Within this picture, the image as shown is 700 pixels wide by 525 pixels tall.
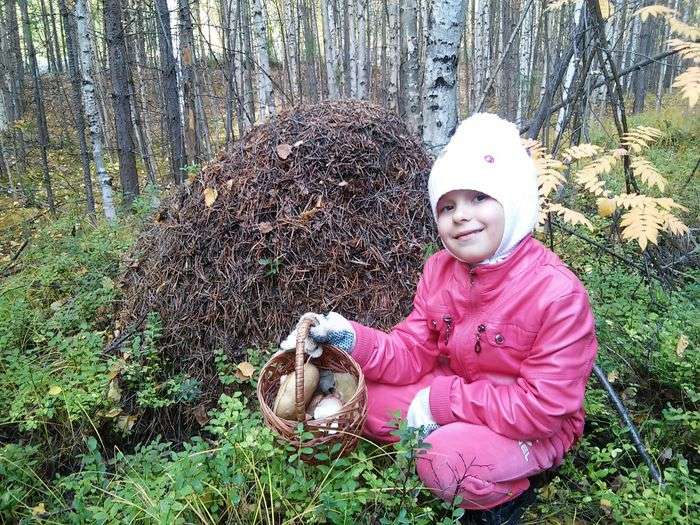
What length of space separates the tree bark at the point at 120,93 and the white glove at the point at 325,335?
585 cm

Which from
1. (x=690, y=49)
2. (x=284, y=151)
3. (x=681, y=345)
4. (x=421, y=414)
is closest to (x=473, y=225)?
(x=421, y=414)

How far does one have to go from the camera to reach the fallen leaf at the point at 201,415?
10.1 ft

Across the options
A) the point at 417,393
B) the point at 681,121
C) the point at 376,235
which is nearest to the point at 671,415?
the point at 417,393

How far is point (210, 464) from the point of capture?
1984mm

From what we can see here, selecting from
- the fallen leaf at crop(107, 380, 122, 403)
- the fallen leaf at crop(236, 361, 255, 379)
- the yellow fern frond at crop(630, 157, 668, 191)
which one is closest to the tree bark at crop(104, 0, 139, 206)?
the fallen leaf at crop(107, 380, 122, 403)

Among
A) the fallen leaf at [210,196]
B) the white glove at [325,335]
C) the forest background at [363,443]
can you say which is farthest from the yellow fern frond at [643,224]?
the fallen leaf at [210,196]

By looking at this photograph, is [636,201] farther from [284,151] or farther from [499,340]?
[284,151]

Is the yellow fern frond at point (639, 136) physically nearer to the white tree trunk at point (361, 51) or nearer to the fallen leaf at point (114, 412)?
the fallen leaf at point (114, 412)

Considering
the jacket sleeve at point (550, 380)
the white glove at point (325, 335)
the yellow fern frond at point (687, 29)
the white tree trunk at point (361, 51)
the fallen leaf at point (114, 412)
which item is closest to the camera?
the jacket sleeve at point (550, 380)

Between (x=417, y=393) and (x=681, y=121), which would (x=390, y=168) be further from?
(x=681, y=121)

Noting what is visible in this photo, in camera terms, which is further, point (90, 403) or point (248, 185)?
point (248, 185)

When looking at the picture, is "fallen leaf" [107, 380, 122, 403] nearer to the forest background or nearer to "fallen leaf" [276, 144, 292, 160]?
the forest background

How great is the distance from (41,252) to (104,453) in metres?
3.04

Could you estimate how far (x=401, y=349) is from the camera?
2.34 m
